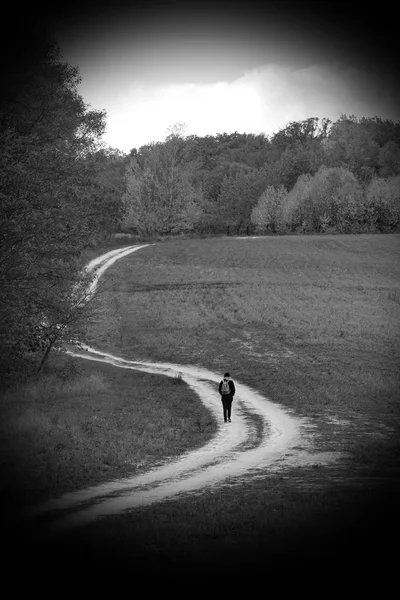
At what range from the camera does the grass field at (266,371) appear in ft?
39.6

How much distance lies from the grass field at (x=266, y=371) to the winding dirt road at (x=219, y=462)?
835 millimetres

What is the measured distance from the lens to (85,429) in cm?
2233

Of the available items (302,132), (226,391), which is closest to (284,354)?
(226,391)

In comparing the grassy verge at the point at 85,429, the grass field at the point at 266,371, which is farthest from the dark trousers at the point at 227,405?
the grass field at the point at 266,371

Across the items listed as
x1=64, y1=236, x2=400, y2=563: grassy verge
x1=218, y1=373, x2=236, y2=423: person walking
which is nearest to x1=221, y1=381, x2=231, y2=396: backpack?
x1=218, y1=373, x2=236, y2=423: person walking

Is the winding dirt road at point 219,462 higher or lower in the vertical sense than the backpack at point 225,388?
lower

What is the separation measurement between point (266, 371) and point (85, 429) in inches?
739

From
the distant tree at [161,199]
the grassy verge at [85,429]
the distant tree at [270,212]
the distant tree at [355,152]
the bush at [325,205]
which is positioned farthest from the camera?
the distant tree at [355,152]

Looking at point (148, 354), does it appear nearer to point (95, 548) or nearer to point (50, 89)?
point (50, 89)

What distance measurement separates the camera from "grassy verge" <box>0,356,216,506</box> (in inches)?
665

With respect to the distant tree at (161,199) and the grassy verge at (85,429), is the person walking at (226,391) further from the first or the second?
the distant tree at (161,199)

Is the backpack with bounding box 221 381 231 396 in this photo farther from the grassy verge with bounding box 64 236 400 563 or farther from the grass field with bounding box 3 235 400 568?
the grassy verge with bounding box 64 236 400 563

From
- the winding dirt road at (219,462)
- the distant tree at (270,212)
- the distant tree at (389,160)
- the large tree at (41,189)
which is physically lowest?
the winding dirt road at (219,462)

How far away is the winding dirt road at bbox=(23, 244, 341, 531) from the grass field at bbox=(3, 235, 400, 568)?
835mm
